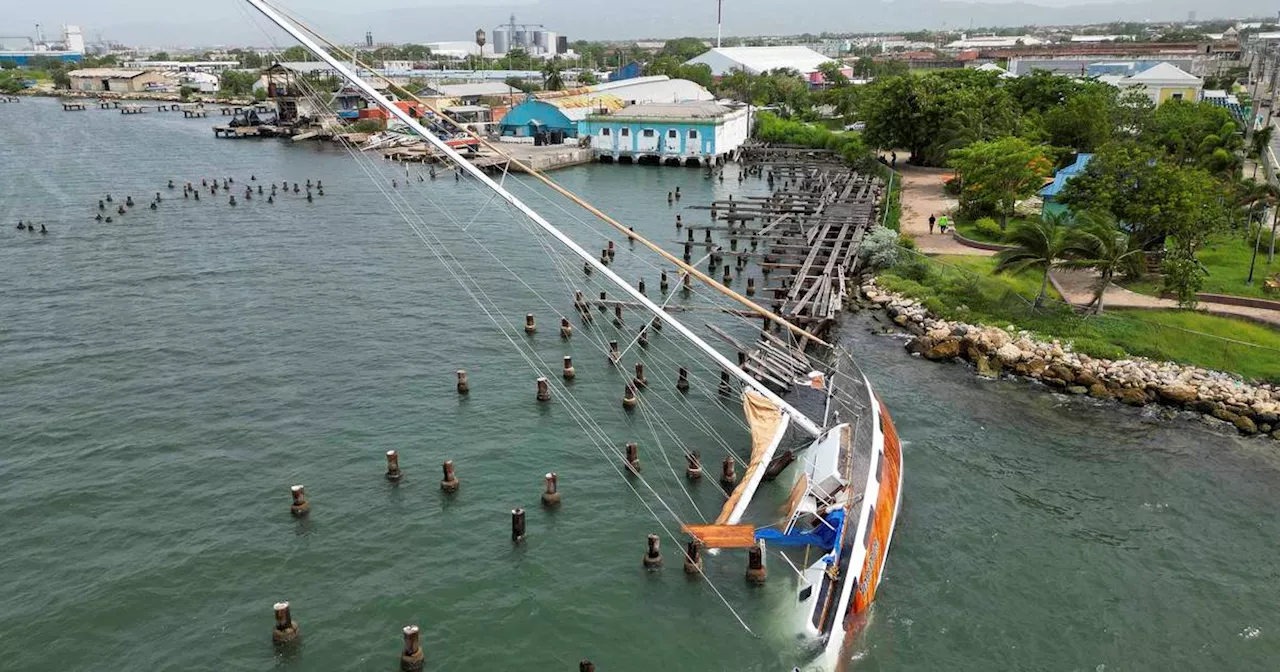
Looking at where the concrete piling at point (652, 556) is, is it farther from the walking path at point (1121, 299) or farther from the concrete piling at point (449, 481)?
the walking path at point (1121, 299)

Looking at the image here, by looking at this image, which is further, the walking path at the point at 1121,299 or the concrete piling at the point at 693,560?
the walking path at the point at 1121,299

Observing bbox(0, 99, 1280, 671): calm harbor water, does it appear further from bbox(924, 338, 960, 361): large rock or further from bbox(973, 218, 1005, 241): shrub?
bbox(973, 218, 1005, 241): shrub

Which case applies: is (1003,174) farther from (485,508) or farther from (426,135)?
(485,508)

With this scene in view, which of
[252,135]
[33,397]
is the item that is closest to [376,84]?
[252,135]

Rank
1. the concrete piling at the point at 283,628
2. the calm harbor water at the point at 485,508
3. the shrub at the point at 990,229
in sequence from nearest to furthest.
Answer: the concrete piling at the point at 283,628 < the calm harbor water at the point at 485,508 < the shrub at the point at 990,229

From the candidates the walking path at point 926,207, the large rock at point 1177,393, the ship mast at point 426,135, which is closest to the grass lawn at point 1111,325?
the large rock at point 1177,393

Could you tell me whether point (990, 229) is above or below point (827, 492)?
above

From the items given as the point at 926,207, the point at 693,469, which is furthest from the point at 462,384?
the point at 926,207
